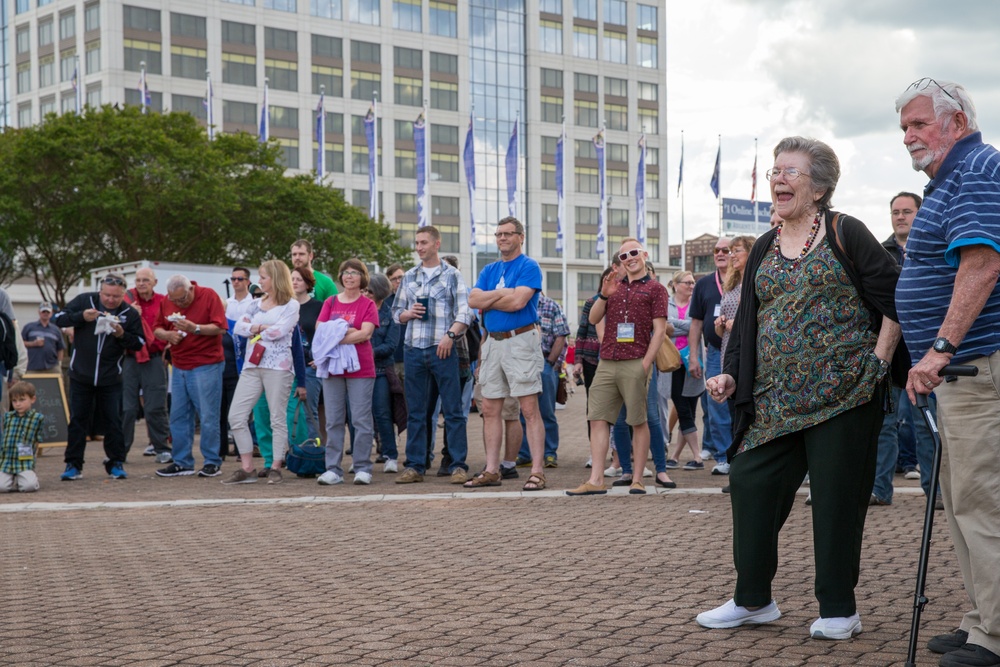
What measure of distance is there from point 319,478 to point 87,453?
6017 mm

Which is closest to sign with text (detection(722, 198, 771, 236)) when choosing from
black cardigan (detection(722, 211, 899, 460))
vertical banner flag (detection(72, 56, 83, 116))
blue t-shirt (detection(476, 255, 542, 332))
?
vertical banner flag (detection(72, 56, 83, 116))

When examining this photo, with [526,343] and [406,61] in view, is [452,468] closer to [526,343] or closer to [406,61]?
[526,343]

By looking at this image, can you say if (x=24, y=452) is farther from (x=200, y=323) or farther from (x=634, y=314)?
(x=634, y=314)

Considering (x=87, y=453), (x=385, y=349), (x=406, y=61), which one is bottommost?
(x=87, y=453)

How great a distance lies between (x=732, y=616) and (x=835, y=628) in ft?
1.46

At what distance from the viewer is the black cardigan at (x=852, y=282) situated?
4.76m

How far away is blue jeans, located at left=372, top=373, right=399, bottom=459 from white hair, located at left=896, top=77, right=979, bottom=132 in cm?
843

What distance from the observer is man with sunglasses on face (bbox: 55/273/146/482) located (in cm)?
1228

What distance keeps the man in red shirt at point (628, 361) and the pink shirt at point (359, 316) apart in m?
2.53

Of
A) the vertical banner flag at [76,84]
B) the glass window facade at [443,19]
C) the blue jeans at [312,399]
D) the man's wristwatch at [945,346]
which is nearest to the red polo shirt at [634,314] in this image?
the blue jeans at [312,399]

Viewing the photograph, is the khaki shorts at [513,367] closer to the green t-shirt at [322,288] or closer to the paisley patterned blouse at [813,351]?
the green t-shirt at [322,288]

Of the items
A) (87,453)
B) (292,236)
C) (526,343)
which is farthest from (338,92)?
(526,343)

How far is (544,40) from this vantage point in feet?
325

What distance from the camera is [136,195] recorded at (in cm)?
4069
